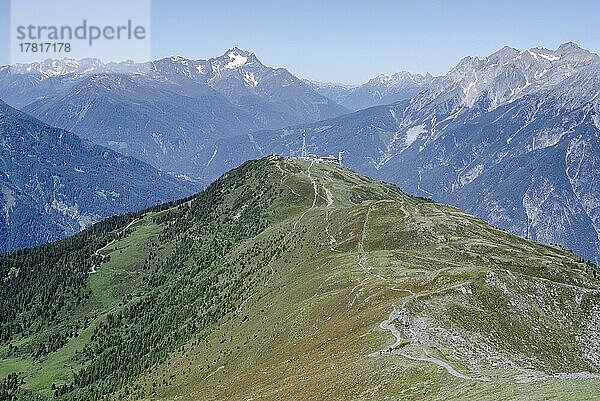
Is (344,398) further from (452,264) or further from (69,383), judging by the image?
(69,383)

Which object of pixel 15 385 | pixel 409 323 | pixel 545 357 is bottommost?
A: pixel 15 385

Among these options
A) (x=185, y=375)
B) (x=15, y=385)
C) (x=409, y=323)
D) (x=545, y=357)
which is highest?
(x=409, y=323)

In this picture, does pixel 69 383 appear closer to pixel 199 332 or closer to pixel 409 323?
pixel 199 332

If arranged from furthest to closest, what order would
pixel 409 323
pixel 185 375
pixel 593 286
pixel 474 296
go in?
pixel 185 375 < pixel 593 286 < pixel 474 296 < pixel 409 323

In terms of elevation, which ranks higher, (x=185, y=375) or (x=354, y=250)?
(x=354, y=250)

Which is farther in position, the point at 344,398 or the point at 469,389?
the point at 344,398

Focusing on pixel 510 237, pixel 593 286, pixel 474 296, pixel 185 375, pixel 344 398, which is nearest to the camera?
pixel 344 398

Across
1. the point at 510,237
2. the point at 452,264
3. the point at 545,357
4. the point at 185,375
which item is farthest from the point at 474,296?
the point at 510,237

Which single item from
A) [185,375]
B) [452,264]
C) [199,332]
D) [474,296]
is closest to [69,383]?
[199,332]

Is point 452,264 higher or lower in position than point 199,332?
higher
